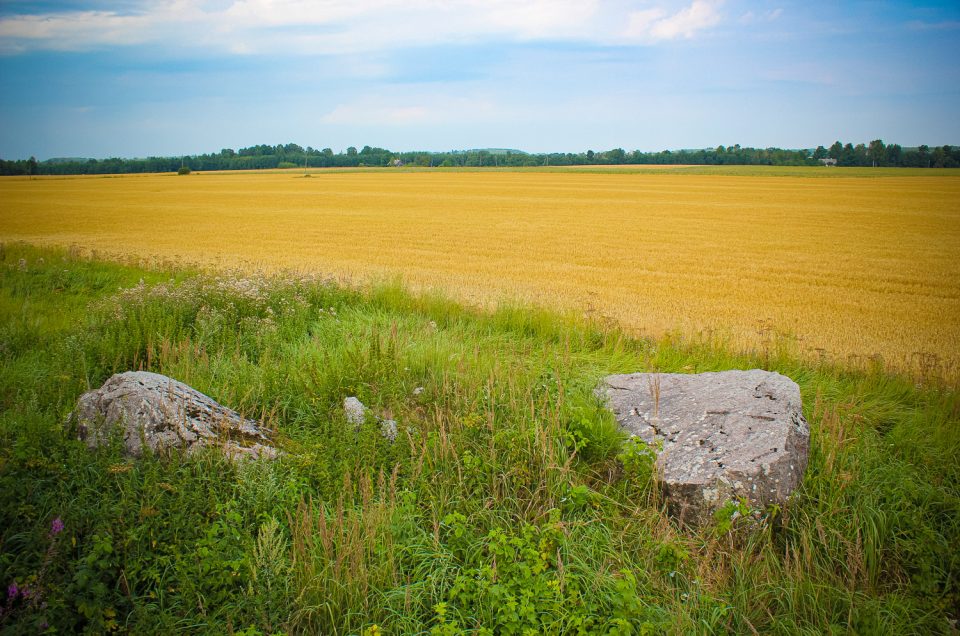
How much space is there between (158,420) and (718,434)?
4504mm

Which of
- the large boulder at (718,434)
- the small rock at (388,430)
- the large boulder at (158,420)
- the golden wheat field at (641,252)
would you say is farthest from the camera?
the golden wheat field at (641,252)

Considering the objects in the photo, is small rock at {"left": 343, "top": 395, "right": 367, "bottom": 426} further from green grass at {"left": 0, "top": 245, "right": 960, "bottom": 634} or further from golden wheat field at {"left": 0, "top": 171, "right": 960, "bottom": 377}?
golden wheat field at {"left": 0, "top": 171, "right": 960, "bottom": 377}

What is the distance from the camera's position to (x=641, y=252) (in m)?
20.6

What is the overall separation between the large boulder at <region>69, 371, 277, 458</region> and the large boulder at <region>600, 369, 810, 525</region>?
3.20 metres

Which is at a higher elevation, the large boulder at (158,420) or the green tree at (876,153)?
the green tree at (876,153)

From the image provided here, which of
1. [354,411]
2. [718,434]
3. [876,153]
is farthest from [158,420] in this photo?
[876,153]

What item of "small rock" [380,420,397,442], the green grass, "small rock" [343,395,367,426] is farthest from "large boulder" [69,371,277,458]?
"small rock" [380,420,397,442]

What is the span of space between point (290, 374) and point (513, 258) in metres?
14.0

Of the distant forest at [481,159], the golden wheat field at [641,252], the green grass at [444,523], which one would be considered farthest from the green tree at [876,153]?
the green grass at [444,523]

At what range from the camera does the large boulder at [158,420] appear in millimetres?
4203

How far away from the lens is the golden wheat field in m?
11.3

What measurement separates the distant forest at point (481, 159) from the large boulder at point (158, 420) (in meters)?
130

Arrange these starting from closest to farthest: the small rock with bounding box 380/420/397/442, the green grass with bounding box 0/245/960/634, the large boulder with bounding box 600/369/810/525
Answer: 1. the green grass with bounding box 0/245/960/634
2. the large boulder with bounding box 600/369/810/525
3. the small rock with bounding box 380/420/397/442

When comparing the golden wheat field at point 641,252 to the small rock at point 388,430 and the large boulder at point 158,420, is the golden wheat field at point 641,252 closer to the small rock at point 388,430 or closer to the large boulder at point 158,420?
the small rock at point 388,430
